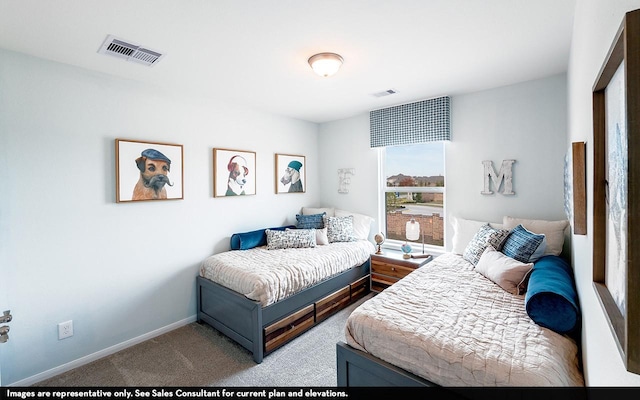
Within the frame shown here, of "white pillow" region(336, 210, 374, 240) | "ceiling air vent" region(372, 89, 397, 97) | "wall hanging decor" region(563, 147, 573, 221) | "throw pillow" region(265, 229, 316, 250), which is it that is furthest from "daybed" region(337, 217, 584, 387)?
"ceiling air vent" region(372, 89, 397, 97)

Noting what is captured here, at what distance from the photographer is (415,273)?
2578mm

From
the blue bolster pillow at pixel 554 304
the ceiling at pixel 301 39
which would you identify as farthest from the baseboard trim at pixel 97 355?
the blue bolster pillow at pixel 554 304

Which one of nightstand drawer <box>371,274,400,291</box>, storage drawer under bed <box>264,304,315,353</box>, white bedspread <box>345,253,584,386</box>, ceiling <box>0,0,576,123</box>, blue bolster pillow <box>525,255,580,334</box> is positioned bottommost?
storage drawer under bed <box>264,304,315,353</box>

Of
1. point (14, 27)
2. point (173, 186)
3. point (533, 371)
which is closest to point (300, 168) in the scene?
point (173, 186)

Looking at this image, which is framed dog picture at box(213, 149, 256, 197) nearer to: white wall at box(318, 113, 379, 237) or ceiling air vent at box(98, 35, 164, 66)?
ceiling air vent at box(98, 35, 164, 66)

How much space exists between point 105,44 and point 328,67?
164cm

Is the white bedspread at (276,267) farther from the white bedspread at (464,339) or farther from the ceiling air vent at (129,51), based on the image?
the ceiling air vent at (129,51)

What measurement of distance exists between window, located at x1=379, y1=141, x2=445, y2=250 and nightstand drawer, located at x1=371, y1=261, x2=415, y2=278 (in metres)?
0.56

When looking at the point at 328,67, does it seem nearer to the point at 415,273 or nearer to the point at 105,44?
the point at 105,44

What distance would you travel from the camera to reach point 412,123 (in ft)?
11.9

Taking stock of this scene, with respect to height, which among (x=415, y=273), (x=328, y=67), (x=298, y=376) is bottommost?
(x=298, y=376)

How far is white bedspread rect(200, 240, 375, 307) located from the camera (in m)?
2.50

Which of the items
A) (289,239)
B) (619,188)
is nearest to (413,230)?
(289,239)

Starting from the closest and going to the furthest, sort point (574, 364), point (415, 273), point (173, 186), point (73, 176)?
point (574, 364) < point (73, 176) < point (415, 273) < point (173, 186)
